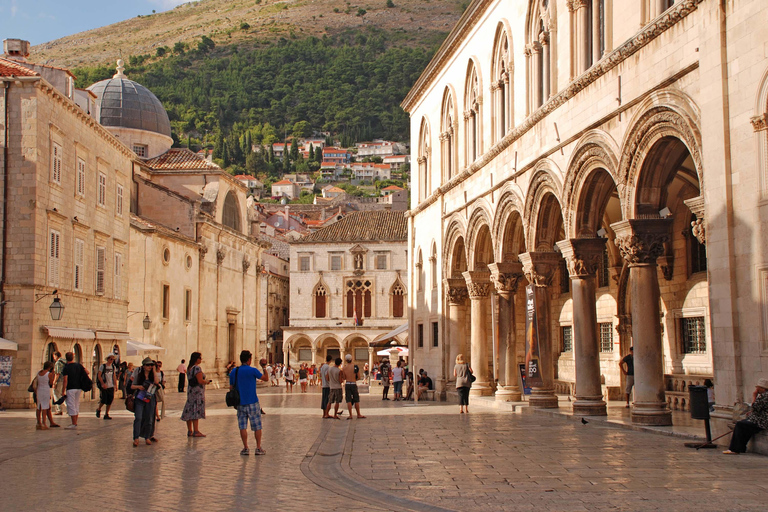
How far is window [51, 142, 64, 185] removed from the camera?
28.5 metres

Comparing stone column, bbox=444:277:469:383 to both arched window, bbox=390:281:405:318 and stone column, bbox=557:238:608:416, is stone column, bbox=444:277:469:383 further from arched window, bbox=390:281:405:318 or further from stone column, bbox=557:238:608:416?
arched window, bbox=390:281:405:318

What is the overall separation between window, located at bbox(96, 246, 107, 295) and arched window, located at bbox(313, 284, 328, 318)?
4369cm

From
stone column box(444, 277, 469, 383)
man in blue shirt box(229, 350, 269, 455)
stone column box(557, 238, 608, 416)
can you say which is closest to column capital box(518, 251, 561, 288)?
stone column box(557, 238, 608, 416)

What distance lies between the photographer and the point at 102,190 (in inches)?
1337

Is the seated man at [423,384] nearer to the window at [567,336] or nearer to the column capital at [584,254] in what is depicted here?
the window at [567,336]

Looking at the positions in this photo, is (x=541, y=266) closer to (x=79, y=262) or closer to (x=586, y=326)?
(x=586, y=326)

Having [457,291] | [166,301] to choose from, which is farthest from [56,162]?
[166,301]

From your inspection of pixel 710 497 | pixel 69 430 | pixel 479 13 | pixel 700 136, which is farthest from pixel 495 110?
pixel 710 497

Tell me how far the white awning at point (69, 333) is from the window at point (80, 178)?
4650 millimetres

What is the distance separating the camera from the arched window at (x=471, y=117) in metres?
29.5

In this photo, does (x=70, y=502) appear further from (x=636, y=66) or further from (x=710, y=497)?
(x=636, y=66)

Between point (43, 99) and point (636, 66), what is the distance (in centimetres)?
1841

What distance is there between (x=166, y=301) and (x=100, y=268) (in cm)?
1067

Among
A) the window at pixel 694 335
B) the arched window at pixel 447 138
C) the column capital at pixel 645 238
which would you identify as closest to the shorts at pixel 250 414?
the column capital at pixel 645 238
